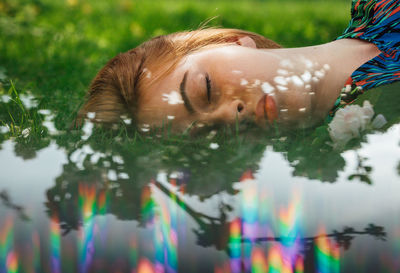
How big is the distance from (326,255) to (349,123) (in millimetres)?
313

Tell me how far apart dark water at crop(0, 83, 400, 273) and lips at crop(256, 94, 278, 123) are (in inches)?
6.4

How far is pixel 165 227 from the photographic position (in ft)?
3.16

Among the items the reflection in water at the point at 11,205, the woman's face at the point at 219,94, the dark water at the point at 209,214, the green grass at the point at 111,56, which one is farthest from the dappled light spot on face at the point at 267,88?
the reflection in water at the point at 11,205

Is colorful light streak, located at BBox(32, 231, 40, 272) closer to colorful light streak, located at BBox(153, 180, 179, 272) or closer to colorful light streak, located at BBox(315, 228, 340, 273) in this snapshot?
colorful light streak, located at BBox(153, 180, 179, 272)

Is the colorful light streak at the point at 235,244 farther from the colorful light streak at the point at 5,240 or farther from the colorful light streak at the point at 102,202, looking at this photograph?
the colorful light streak at the point at 5,240

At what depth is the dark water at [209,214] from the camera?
952 mm

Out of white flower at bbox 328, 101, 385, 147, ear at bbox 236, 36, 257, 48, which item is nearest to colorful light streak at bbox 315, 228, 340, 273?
white flower at bbox 328, 101, 385, 147

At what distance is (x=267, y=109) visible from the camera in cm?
123

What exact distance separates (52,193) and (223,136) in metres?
0.39

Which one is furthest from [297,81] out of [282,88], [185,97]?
[185,97]

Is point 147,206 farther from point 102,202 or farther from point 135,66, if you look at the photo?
point 135,66

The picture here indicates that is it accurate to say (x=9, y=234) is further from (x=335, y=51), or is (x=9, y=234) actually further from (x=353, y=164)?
(x=335, y=51)

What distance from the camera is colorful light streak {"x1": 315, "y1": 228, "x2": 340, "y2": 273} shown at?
0.96 metres

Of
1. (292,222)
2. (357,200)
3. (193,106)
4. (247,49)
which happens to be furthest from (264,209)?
(247,49)
